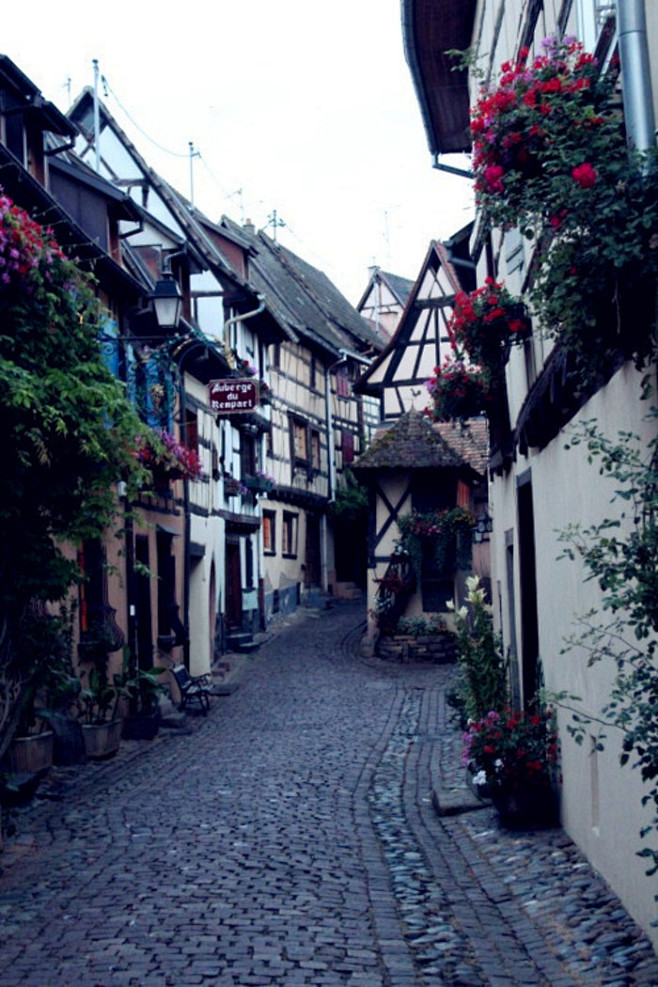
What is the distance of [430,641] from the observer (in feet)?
80.5

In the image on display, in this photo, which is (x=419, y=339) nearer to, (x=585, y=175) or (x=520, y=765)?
(x=520, y=765)

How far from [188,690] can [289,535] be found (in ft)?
46.0

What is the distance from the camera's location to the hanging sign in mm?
19156

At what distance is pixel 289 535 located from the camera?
32688 millimetres

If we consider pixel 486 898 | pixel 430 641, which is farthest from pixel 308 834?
pixel 430 641

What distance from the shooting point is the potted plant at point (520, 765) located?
8.77m

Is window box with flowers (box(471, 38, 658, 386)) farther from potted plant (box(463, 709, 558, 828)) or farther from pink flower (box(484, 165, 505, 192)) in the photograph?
potted plant (box(463, 709, 558, 828))

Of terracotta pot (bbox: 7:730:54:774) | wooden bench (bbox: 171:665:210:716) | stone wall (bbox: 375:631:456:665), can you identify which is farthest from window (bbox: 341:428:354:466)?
terracotta pot (bbox: 7:730:54:774)

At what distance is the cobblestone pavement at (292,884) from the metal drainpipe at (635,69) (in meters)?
3.50

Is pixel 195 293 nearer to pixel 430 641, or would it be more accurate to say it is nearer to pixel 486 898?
pixel 430 641

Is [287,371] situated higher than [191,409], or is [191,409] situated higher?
[287,371]

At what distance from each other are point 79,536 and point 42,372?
1.33 metres

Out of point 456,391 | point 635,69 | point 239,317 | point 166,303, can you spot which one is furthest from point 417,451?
point 635,69

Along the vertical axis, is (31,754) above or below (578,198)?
below
